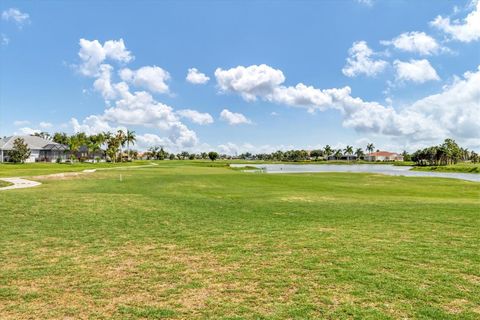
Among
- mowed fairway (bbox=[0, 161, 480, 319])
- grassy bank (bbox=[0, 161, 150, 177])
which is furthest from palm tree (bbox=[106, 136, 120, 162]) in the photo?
mowed fairway (bbox=[0, 161, 480, 319])

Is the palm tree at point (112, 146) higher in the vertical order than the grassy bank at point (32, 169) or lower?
higher

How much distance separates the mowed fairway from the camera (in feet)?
22.6

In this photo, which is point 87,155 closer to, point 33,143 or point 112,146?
point 112,146

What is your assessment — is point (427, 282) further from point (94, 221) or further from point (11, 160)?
point (11, 160)

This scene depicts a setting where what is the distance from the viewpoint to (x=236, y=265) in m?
9.57

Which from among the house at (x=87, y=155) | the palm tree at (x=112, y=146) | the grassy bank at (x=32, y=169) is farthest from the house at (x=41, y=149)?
the grassy bank at (x=32, y=169)

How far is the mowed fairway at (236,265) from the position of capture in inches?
272

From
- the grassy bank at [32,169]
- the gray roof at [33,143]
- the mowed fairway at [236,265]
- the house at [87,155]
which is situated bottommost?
the mowed fairway at [236,265]

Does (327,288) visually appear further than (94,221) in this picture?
No

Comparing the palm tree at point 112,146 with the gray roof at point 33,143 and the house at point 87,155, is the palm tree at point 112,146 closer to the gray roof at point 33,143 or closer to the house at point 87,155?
the house at point 87,155

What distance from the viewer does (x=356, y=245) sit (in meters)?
11.7

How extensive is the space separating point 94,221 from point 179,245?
231 inches

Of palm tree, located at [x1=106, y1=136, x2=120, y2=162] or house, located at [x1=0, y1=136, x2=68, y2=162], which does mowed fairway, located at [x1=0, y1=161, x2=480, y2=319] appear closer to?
house, located at [x1=0, y1=136, x2=68, y2=162]

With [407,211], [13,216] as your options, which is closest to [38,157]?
[13,216]
